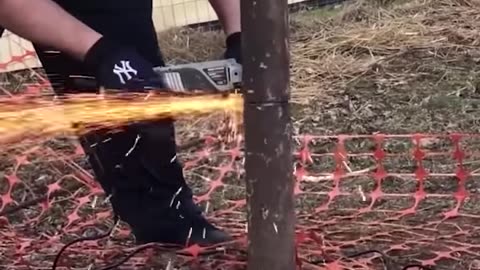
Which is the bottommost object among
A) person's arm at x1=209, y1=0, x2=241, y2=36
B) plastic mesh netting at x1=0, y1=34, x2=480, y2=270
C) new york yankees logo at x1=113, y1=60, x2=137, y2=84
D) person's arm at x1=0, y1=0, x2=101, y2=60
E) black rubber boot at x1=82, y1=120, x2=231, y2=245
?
plastic mesh netting at x1=0, y1=34, x2=480, y2=270

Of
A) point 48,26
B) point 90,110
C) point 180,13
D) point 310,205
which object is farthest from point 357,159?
point 180,13

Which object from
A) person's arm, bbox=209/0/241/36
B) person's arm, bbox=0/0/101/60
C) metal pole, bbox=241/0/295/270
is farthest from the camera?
person's arm, bbox=209/0/241/36

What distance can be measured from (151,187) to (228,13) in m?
0.44

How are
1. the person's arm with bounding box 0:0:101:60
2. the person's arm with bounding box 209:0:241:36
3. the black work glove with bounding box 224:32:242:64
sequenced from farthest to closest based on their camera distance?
the person's arm with bounding box 209:0:241:36, the black work glove with bounding box 224:32:242:64, the person's arm with bounding box 0:0:101:60

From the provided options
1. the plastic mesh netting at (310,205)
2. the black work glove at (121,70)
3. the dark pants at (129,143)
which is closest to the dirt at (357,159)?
the plastic mesh netting at (310,205)

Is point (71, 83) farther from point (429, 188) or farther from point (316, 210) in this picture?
point (429, 188)

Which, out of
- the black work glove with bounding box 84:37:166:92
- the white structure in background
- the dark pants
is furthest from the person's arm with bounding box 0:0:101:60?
the white structure in background

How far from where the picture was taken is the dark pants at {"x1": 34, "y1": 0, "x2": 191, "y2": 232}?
2.35 metres

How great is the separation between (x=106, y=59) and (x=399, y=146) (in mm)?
1451

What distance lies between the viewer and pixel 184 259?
2418mm

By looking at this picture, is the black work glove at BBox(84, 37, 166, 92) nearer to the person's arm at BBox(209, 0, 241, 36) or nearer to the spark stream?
the spark stream

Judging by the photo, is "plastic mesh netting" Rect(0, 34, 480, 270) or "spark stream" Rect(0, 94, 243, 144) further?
"plastic mesh netting" Rect(0, 34, 480, 270)

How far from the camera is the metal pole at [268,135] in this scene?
1615mm

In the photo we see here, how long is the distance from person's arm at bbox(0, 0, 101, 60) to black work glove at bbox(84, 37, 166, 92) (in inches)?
1.3
